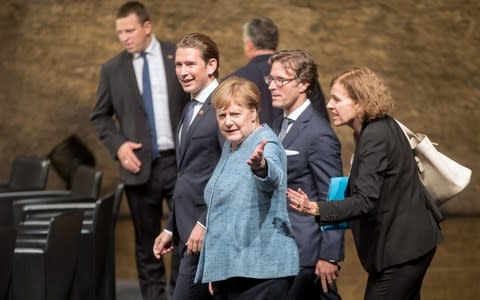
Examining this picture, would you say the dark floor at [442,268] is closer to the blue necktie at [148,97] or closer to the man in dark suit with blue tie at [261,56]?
the blue necktie at [148,97]

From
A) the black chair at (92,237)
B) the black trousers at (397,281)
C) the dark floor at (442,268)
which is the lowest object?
the dark floor at (442,268)

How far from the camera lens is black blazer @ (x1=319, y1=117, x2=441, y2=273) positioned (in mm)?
4379

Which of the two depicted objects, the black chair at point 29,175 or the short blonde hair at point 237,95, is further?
the black chair at point 29,175

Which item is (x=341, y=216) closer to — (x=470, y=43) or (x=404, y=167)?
(x=404, y=167)

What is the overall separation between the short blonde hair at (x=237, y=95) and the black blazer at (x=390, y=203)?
42cm

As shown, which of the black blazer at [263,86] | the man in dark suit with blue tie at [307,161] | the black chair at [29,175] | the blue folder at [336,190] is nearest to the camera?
the blue folder at [336,190]

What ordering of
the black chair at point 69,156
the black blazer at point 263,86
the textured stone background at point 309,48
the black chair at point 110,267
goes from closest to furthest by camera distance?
the black chair at point 110,267 < the black blazer at point 263,86 < the black chair at point 69,156 < the textured stone background at point 309,48

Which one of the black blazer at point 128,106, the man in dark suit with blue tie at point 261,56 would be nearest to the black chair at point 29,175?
the black blazer at point 128,106

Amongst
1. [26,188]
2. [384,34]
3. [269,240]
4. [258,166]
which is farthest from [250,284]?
[384,34]

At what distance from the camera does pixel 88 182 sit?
23.9ft

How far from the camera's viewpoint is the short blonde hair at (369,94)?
4434 mm

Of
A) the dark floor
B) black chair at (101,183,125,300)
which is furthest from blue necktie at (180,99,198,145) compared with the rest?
the dark floor

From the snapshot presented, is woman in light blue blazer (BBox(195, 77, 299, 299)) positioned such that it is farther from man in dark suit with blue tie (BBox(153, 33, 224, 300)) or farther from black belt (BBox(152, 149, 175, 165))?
black belt (BBox(152, 149, 175, 165))

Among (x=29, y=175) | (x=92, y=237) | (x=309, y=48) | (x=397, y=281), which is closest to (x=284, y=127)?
(x=397, y=281)
